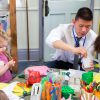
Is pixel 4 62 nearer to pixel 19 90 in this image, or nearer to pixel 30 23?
pixel 19 90

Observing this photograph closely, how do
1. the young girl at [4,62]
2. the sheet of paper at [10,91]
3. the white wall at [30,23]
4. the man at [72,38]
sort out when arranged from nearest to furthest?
the sheet of paper at [10,91], the young girl at [4,62], the man at [72,38], the white wall at [30,23]

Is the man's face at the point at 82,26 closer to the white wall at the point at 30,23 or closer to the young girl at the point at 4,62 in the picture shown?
the young girl at the point at 4,62

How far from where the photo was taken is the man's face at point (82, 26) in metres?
2.21

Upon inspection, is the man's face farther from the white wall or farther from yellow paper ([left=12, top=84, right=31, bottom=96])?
the white wall

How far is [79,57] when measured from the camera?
6.82 feet

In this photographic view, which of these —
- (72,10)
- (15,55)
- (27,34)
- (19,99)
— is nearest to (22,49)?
(27,34)

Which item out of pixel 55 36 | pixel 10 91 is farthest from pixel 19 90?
pixel 55 36

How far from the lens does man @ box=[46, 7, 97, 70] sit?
221cm

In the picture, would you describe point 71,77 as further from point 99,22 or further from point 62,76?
point 99,22

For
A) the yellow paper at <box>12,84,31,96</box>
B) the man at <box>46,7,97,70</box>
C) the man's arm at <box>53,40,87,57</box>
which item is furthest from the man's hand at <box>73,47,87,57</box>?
the yellow paper at <box>12,84,31,96</box>

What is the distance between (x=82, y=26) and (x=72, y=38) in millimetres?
173

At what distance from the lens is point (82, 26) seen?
7.30 feet

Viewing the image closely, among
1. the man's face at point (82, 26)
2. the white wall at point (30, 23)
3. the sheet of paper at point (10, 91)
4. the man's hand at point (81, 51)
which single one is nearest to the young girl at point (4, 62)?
the sheet of paper at point (10, 91)

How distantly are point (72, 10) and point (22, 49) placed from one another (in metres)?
1.05
